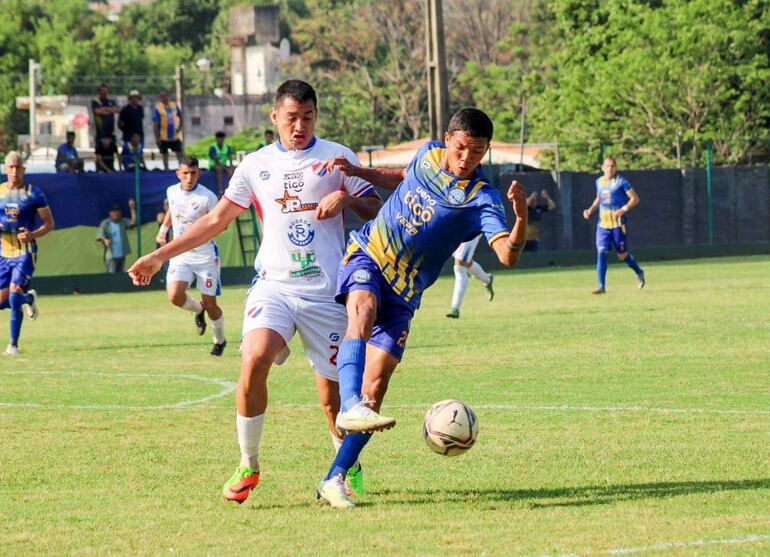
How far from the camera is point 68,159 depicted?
32594mm

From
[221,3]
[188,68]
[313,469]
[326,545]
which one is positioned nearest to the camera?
[326,545]

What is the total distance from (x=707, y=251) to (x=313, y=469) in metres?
32.2

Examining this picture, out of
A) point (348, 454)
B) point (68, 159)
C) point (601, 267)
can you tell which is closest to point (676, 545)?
point (348, 454)

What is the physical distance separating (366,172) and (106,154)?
25.7m

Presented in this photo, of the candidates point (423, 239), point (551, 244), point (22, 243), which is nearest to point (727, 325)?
point (22, 243)

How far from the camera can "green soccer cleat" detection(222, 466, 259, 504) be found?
8148 mm

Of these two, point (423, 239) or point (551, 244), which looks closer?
point (423, 239)

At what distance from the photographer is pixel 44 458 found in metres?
10.1

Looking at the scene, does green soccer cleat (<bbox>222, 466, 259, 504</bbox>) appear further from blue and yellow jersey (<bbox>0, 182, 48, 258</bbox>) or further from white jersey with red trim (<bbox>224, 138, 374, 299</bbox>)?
blue and yellow jersey (<bbox>0, 182, 48, 258</bbox>)

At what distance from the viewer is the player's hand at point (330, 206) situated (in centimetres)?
827

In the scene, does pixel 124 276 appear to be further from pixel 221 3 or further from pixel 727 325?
pixel 221 3

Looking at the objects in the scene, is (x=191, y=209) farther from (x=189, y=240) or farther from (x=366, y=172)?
(x=366, y=172)

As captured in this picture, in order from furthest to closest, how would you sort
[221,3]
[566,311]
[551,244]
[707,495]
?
[221,3] → [551,244] → [566,311] → [707,495]

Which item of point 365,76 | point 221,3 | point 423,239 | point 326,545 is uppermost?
point 221,3
